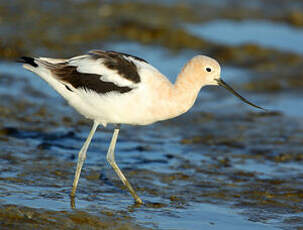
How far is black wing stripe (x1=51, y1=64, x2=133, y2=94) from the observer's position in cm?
670

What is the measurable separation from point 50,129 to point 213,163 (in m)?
2.48

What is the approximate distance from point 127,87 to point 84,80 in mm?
521

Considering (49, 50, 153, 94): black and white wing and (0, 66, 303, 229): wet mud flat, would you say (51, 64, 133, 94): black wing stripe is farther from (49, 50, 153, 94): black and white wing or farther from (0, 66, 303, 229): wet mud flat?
(0, 66, 303, 229): wet mud flat

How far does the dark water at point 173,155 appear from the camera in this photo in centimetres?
655

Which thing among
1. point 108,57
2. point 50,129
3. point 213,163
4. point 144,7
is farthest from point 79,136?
point 144,7

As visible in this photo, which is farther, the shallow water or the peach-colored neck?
the shallow water

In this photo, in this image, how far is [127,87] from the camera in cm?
661

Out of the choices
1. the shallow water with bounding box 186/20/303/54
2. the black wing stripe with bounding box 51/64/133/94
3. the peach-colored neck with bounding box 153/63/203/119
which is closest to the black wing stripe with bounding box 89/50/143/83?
the black wing stripe with bounding box 51/64/133/94

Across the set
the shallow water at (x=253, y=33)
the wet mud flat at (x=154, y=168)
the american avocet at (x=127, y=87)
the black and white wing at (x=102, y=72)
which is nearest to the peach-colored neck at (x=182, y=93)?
the american avocet at (x=127, y=87)

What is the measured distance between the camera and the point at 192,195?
7320 millimetres

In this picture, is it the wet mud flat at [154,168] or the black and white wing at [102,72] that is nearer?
the wet mud flat at [154,168]

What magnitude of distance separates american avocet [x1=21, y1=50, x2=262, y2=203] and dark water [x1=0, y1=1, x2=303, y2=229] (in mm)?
553

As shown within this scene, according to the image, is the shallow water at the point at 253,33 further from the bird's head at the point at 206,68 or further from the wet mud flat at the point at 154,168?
Result: the bird's head at the point at 206,68

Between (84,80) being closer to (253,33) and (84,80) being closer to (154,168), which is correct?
(154,168)
